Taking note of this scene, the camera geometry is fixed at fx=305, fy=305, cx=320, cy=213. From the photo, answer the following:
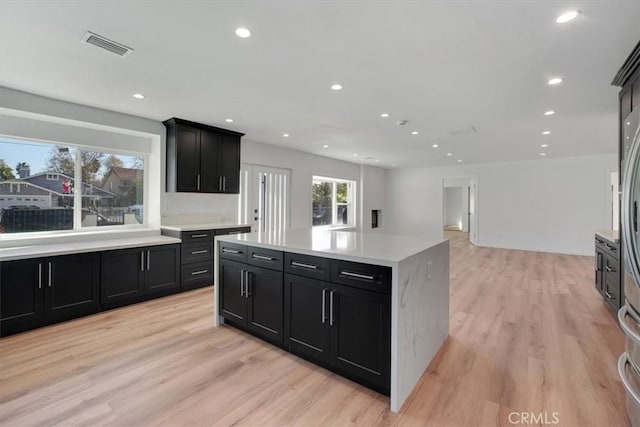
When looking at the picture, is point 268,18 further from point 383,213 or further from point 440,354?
point 383,213

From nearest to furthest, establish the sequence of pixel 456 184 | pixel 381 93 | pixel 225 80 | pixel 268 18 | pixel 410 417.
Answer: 1. pixel 410 417
2. pixel 268 18
3. pixel 225 80
4. pixel 381 93
5. pixel 456 184

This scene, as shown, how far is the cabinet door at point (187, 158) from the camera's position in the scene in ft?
14.4

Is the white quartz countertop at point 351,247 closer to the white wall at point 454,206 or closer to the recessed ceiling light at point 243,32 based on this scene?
the recessed ceiling light at point 243,32

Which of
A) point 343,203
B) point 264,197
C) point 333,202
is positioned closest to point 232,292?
point 264,197

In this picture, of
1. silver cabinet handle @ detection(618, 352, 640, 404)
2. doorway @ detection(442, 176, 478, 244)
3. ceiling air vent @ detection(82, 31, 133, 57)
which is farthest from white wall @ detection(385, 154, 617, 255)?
ceiling air vent @ detection(82, 31, 133, 57)

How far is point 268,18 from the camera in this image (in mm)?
1954

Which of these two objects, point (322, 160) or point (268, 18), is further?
point (322, 160)

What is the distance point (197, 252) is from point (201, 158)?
142 centimetres

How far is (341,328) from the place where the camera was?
83.0 inches

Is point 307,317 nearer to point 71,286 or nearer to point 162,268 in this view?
point 162,268

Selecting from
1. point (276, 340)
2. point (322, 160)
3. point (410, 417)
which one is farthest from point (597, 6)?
point (322, 160)

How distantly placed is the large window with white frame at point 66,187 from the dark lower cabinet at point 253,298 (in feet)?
7.89

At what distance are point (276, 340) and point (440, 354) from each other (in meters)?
1.35

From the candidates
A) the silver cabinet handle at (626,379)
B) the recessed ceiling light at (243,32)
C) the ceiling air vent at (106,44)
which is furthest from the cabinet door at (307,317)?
the ceiling air vent at (106,44)
